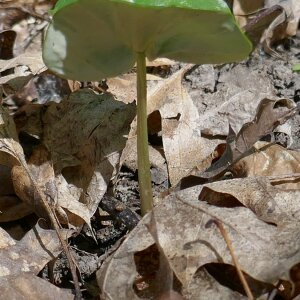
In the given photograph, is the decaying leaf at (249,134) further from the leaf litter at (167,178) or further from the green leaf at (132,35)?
the green leaf at (132,35)

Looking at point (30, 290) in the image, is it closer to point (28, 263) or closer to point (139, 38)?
point (28, 263)

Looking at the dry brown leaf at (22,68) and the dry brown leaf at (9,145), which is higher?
the dry brown leaf at (9,145)

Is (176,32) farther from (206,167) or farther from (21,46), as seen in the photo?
(21,46)

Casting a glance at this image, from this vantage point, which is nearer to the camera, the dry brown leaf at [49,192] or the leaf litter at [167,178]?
the leaf litter at [167,178]

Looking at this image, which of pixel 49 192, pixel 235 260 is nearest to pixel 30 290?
pixel 49 192

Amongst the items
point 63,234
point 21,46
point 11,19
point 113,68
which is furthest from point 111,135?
point 11,19

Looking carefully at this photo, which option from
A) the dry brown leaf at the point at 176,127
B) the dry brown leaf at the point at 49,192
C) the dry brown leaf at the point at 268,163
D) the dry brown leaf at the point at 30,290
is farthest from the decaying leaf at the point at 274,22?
the dry brown leaf at the point at 30,290
